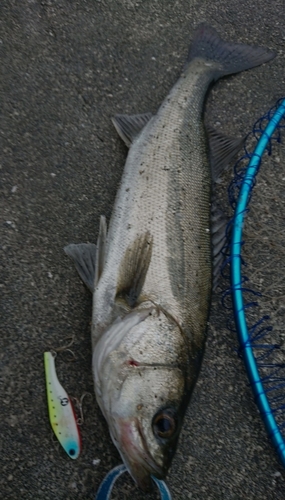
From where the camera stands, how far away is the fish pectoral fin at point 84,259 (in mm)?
2898

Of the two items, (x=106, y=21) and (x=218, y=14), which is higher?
(x=218, y=14)

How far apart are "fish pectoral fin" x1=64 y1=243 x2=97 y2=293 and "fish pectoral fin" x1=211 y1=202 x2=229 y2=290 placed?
667 mm

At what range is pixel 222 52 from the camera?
3.58 metres

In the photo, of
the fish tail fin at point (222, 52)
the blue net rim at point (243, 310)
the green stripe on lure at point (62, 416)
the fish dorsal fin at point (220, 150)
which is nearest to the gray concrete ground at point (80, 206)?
the green stripe on lure at point (62, 416)

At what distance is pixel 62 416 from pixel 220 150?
177cm

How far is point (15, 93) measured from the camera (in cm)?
329

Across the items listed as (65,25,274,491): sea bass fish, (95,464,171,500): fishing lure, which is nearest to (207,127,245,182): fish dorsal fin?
(65,25,274,491): sea bass fish

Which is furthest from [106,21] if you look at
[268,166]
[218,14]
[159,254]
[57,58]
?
[159,254]

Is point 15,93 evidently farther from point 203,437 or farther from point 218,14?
point 203,437

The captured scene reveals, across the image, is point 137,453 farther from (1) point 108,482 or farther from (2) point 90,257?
(2) point 90,257

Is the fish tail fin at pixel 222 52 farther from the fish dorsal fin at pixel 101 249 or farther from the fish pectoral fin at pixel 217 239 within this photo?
the fish dorsal fin at pixel 101 249

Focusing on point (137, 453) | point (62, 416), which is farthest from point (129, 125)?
point (137, 453)

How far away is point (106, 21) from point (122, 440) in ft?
9.04

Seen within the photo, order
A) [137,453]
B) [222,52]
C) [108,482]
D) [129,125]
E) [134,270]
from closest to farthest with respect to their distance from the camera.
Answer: [137,453], [108,482], [134,270], [129,125], [222,52]
